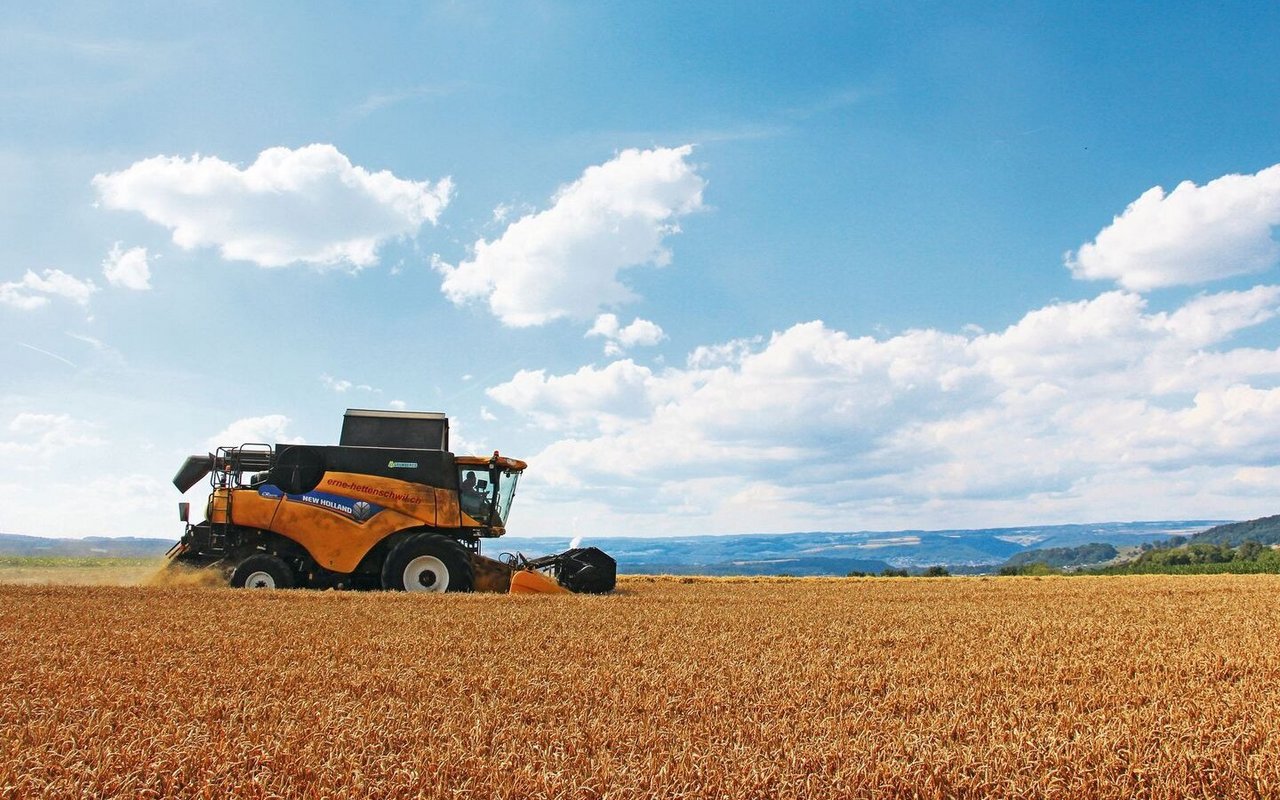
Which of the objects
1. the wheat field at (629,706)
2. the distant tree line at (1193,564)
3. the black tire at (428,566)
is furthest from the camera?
the distant tree line at (1193,564)

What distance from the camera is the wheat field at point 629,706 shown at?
4391mm

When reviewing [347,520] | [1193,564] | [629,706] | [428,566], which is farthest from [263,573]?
[1193,564]

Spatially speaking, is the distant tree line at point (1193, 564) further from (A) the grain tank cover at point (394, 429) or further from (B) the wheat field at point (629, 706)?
(A) the grain tank cover at point (394, 429)

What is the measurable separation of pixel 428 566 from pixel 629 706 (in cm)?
1166

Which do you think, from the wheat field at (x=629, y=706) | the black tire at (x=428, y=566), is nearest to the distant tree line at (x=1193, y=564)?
the wheat field at (x=629, y=706)

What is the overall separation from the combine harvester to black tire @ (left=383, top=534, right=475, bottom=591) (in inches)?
0.8

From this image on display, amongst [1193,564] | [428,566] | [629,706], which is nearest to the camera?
[629,706]

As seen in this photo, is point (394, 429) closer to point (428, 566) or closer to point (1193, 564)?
point (428, 566)

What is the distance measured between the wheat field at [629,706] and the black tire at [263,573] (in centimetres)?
500

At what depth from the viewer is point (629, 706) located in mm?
6031

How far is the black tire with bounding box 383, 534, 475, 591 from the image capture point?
55.2ft

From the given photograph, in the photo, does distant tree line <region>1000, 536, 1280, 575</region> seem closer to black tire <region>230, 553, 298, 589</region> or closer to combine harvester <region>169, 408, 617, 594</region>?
combine harvester <region>169, 408, 617, 594</region>

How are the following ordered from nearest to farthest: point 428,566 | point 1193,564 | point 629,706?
point 629,706 → point 428,566 → point 1193,564

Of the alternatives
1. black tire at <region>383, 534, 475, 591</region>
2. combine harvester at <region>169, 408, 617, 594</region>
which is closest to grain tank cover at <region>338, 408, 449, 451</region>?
combine harvester at <region>169, 408, 617, 594</region>
